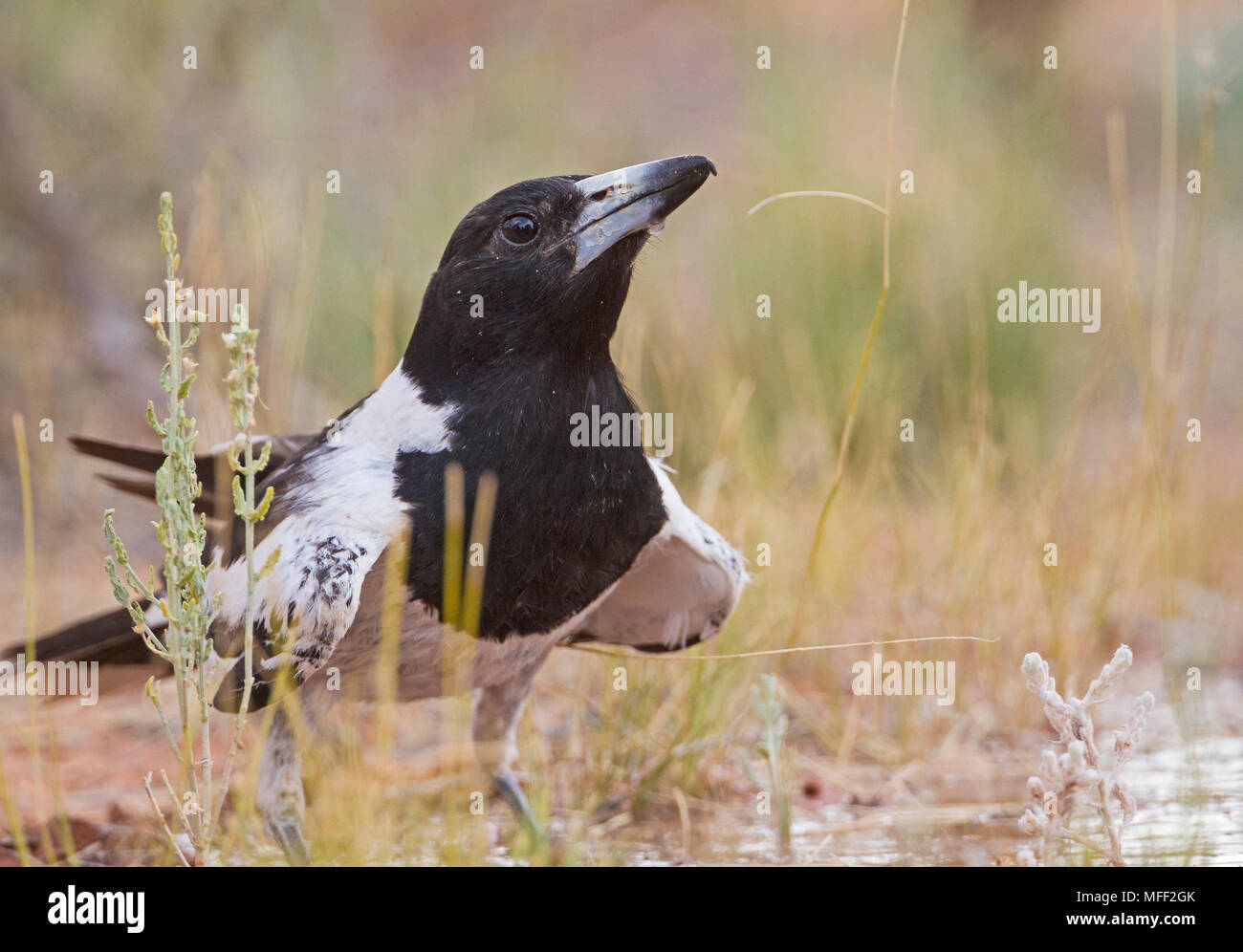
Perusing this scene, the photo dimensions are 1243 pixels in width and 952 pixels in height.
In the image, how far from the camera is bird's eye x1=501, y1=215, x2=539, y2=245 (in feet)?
9.03

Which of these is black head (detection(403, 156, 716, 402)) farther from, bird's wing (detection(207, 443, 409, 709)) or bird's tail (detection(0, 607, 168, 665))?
bird's tail (detection(0, 607, 168, 665))

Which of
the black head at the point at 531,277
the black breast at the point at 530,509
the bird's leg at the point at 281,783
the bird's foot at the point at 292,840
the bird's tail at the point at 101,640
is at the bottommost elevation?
the bird's foot at the point at 292,840

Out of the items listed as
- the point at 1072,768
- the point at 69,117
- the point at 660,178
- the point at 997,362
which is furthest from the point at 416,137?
the point at 1072,768

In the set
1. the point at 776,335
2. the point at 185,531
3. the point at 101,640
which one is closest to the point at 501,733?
the point at 101,640

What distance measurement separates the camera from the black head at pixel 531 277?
8.94ft

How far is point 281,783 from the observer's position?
112 inches

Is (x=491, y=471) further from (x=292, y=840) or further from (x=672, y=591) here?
(x=292, y=840)

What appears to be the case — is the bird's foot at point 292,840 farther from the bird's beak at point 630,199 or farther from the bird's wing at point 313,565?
the bird's beak at point 630,199

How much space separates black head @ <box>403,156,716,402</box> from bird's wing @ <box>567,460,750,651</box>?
1.33 ft

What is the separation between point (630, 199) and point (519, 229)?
0.25 m

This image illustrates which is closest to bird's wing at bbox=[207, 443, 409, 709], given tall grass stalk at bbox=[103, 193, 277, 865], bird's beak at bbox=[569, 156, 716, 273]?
tall grass stalk at bbox=[103, 193, 277, 865]

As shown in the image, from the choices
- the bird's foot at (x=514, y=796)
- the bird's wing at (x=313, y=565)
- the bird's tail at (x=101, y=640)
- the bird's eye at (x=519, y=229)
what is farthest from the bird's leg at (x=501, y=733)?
the bird's eye at (x=519, y=229)

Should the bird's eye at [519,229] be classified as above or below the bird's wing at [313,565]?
above

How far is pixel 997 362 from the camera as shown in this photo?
5.88 metres
